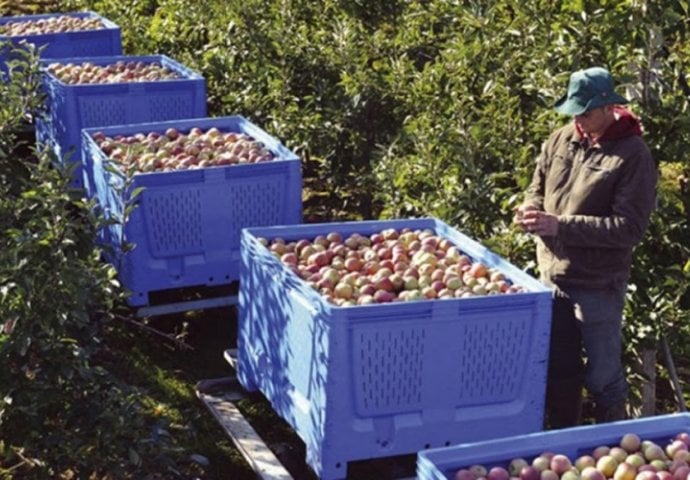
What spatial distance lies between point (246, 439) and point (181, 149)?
206 cm

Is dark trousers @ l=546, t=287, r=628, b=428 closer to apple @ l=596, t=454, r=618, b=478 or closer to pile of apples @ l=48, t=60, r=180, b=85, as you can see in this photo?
apple @ l=596, t=454, r=618, b=478

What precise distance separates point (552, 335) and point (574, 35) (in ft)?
4.66

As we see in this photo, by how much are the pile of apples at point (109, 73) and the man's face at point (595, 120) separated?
3992 mm

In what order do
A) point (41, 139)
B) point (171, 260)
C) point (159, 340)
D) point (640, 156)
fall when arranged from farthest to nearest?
point (41, 139)
point (159, 340)
point (171, 260)
point (640, 156)

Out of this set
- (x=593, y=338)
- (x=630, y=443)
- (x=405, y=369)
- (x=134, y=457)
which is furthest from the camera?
(x=593, y=338)

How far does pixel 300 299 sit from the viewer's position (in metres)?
4.55

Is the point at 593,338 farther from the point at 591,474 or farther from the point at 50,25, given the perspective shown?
the point at 50,25

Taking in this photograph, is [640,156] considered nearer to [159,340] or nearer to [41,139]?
[159,340]

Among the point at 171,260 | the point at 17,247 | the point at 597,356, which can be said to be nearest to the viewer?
the point at 17,247

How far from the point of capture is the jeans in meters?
4.72

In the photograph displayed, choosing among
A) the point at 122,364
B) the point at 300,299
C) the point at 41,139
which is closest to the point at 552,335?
the point at 300,299

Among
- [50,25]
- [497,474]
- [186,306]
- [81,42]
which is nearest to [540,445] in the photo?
[497,474]

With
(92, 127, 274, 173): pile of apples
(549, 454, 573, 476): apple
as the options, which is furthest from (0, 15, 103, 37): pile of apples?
(549, 454, 573, 476): apple

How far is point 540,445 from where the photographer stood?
366cm
